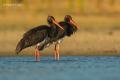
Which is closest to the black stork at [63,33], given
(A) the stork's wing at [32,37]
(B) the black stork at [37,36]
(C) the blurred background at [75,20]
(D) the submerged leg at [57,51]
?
(D) the submerged leg at [57,51]

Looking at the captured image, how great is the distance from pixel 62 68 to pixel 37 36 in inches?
90.4

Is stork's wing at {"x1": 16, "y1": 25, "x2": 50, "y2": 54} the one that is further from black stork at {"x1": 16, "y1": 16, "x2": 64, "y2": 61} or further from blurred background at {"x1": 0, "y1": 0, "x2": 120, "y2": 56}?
blurred background at {"x1": 0, "y1": 0, "x2": 120, "y2": 56}

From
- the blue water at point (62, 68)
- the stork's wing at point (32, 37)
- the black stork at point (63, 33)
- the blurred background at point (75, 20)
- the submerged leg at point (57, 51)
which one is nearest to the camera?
the blue water at point (62, 68)

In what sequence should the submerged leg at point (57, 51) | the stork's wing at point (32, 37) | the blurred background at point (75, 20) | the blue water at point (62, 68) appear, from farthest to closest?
the blurred background at point (75, 20)
the submerged leg at point (57, 51)
the stork's wing at point (32, 37)
the blue water at point (62, 68)

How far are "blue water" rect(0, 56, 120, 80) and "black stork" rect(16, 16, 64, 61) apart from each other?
0.38m

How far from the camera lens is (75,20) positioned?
1183 inches

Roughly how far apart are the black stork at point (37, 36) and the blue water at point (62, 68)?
0.38m

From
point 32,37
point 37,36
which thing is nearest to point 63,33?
point 37,36

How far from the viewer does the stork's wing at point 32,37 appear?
22094 mm

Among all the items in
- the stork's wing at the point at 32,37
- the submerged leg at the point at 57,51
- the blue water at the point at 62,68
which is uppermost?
the stork's wing at the point at 32,37

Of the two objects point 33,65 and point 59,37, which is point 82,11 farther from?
point 33,65

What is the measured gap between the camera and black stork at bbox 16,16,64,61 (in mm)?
22109

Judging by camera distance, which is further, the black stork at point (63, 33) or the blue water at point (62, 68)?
the black stork at point (63, 33)

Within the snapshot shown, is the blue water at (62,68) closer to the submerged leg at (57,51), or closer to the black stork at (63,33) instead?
the submerged leg at (57,51)
